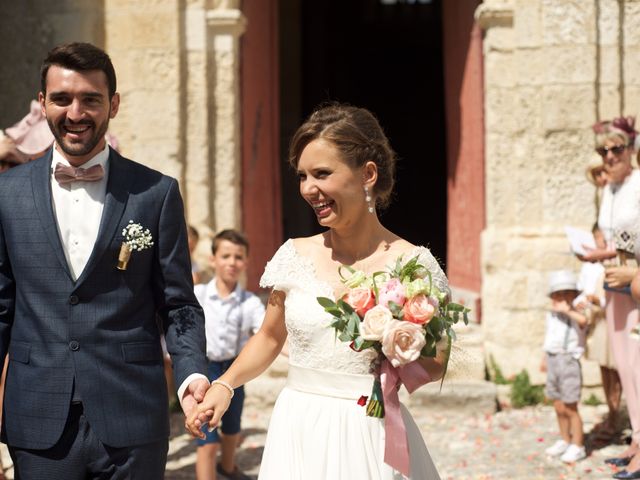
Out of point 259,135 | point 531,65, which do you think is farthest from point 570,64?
point 259,135

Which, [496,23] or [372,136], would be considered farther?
[496,23]

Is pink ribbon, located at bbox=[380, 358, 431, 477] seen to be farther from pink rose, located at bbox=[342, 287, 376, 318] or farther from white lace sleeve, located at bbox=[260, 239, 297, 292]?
white lace sleeve, located at bbox=[260, 239, 297, 292]

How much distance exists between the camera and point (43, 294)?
2783 mm

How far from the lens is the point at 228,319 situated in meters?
5.56

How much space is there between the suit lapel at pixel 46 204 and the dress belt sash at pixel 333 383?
781 mm

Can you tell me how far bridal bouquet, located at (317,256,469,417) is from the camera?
2.67m

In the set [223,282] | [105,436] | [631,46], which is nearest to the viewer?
[105,436]

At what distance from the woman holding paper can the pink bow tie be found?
137 inches

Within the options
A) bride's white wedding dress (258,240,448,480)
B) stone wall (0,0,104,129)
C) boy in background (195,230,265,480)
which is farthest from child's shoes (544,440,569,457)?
stone wall (0,0,104,129)

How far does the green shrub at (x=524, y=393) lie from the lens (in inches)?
292

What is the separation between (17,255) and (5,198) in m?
0.19

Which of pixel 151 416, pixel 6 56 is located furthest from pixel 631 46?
pixel 151 416

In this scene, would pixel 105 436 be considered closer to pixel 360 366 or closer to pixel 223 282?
pixel 360 366

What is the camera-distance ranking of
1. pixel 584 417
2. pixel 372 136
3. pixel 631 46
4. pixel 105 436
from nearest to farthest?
pixel 105 436
pixel 372 136
pixel 584 417
pixel 631 46
